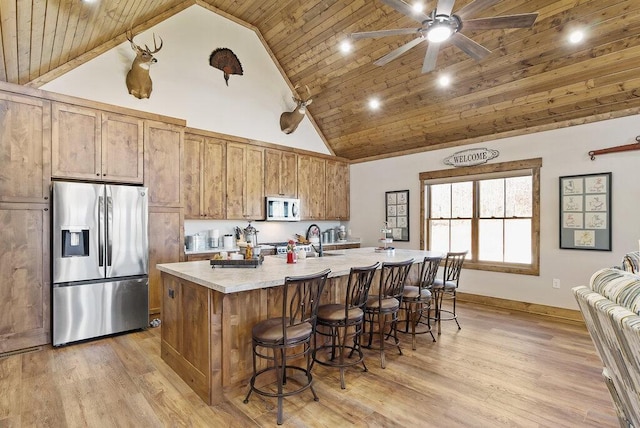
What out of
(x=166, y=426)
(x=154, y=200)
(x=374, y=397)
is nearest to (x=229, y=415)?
(x=166, y=426)

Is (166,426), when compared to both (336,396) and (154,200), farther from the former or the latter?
(154,200)

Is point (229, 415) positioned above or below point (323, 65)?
below

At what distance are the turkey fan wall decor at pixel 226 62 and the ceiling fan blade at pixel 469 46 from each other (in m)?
3.99

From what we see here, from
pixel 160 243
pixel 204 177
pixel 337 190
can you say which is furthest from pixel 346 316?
pixel 337 190

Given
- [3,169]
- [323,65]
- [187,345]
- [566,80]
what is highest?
[323,65]

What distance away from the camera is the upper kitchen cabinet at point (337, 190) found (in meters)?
7.02

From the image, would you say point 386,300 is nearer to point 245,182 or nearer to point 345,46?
point 245,182

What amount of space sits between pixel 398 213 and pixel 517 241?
2.11 meters

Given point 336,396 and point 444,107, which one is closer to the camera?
point 336,396

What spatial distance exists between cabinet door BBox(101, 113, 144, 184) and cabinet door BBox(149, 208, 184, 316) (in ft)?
1.72

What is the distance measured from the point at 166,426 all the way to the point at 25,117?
3.41 metres

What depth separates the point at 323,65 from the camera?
18.7 feet

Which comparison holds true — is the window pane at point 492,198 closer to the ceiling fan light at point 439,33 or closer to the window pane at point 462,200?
the window pane at point 462,200

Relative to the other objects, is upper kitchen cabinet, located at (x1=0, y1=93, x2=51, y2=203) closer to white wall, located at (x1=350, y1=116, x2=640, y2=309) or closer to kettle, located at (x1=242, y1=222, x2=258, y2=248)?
kettle, located at (x1=242, y1=222, x2=258, y2=248)
